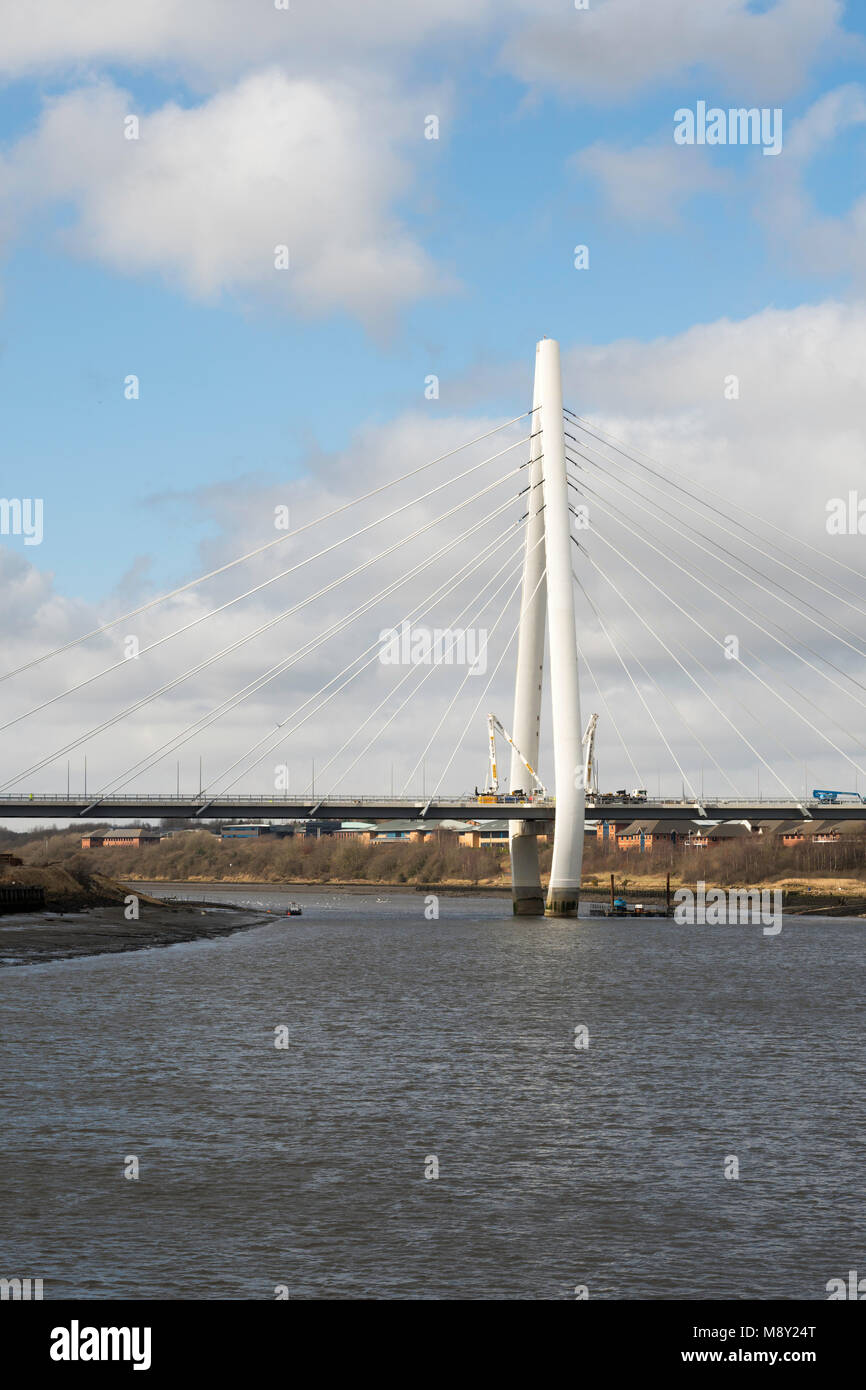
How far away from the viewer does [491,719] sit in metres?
114

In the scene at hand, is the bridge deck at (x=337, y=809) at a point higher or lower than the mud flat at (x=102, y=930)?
higher

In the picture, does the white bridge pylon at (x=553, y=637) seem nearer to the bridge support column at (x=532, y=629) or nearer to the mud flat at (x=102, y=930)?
the bridge support column at (x=532, y=629)

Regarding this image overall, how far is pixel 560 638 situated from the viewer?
275ft

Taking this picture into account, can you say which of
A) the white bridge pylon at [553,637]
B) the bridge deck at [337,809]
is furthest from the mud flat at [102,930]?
the white bridge pylon at [553,637]

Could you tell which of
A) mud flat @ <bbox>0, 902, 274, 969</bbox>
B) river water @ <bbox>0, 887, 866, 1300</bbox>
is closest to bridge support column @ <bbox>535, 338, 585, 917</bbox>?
mud flat @ <bbox>0, 902, 274, 969</bbox>

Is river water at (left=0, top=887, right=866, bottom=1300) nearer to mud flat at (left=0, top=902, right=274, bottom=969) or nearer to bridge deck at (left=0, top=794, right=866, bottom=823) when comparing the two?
mud flat at (left=0, top=902, right=274, bottom=969)

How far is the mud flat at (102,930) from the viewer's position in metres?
68.3

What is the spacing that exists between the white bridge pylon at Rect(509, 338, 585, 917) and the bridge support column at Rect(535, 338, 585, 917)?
51 millimetres

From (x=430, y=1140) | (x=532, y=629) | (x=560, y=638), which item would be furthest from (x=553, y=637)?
(x=430, y=1140)

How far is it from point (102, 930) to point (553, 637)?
30278 millimetres

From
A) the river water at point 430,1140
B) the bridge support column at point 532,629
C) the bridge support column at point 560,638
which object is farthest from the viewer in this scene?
the bridge support column at point 532,629

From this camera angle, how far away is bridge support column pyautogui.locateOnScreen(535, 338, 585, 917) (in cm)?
8356

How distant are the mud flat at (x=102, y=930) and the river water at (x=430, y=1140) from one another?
16073 mm
